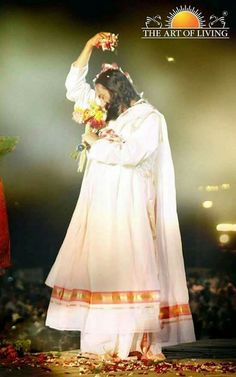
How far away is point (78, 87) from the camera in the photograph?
5109mm

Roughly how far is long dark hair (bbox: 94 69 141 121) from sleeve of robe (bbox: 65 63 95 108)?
0.09 metres

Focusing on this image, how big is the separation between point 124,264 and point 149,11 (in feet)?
6.53

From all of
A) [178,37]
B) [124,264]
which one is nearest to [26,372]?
[124,264]

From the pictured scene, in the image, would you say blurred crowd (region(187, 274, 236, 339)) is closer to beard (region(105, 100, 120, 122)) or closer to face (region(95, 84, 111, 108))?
beard (region(105, 100, 120, 122))

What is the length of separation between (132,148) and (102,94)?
55 cm

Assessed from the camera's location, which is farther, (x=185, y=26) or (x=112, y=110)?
(x=185, y=26)

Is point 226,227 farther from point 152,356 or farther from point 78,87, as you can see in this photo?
point 78,87

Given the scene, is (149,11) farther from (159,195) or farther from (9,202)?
(9,202)

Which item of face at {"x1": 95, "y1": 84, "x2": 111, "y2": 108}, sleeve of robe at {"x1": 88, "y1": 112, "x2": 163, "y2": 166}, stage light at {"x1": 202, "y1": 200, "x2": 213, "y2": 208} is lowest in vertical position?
stage light at {"x1": 202, "y1": 200, "x2": 213, "y2": 208}

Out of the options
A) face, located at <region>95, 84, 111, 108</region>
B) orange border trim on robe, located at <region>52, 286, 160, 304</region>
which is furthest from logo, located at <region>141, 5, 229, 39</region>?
orange border trim on robe, located at <region>52, 286, 160, 304</region>

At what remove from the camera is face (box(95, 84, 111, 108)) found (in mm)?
5051

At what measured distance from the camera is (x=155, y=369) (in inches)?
181

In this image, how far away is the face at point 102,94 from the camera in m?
5.05

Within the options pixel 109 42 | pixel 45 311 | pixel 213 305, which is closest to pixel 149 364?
pixel 213 305
